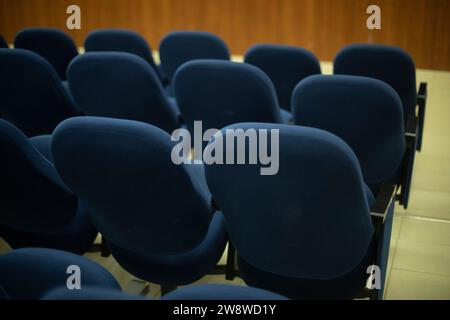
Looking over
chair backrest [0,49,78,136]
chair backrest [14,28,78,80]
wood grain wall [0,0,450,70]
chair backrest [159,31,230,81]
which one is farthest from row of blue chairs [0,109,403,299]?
wood grain wall [0,0,450,70]

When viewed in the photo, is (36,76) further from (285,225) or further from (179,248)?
(285,225)

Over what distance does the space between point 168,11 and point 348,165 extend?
593 centimetres

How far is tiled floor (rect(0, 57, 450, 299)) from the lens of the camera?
2783mm

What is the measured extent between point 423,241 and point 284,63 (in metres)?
1.30

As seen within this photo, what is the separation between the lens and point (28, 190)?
2207mm

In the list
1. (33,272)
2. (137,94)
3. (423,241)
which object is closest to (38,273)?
(33,272)

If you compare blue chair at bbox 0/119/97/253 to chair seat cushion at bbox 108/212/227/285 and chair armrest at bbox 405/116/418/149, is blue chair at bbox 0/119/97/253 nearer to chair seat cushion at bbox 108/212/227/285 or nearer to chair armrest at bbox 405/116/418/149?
chair seat cushion at bbox 108/212/227/285

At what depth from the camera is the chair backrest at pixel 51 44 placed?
15.0ft

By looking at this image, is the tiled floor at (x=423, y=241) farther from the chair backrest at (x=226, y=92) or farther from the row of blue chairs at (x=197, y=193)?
the chair backrest at (x=226, y=92)

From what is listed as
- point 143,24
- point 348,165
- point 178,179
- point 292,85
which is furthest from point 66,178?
point 143,24

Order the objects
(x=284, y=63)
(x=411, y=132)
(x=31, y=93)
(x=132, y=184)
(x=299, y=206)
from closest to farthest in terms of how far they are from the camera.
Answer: (x=299, y=206), (x=132, y=184), (x=411, y=132), (x=31, y=93), (x=284, y=63)

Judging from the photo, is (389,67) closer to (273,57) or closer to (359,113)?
(273,57)

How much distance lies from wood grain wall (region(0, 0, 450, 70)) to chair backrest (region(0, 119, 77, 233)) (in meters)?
5.02
